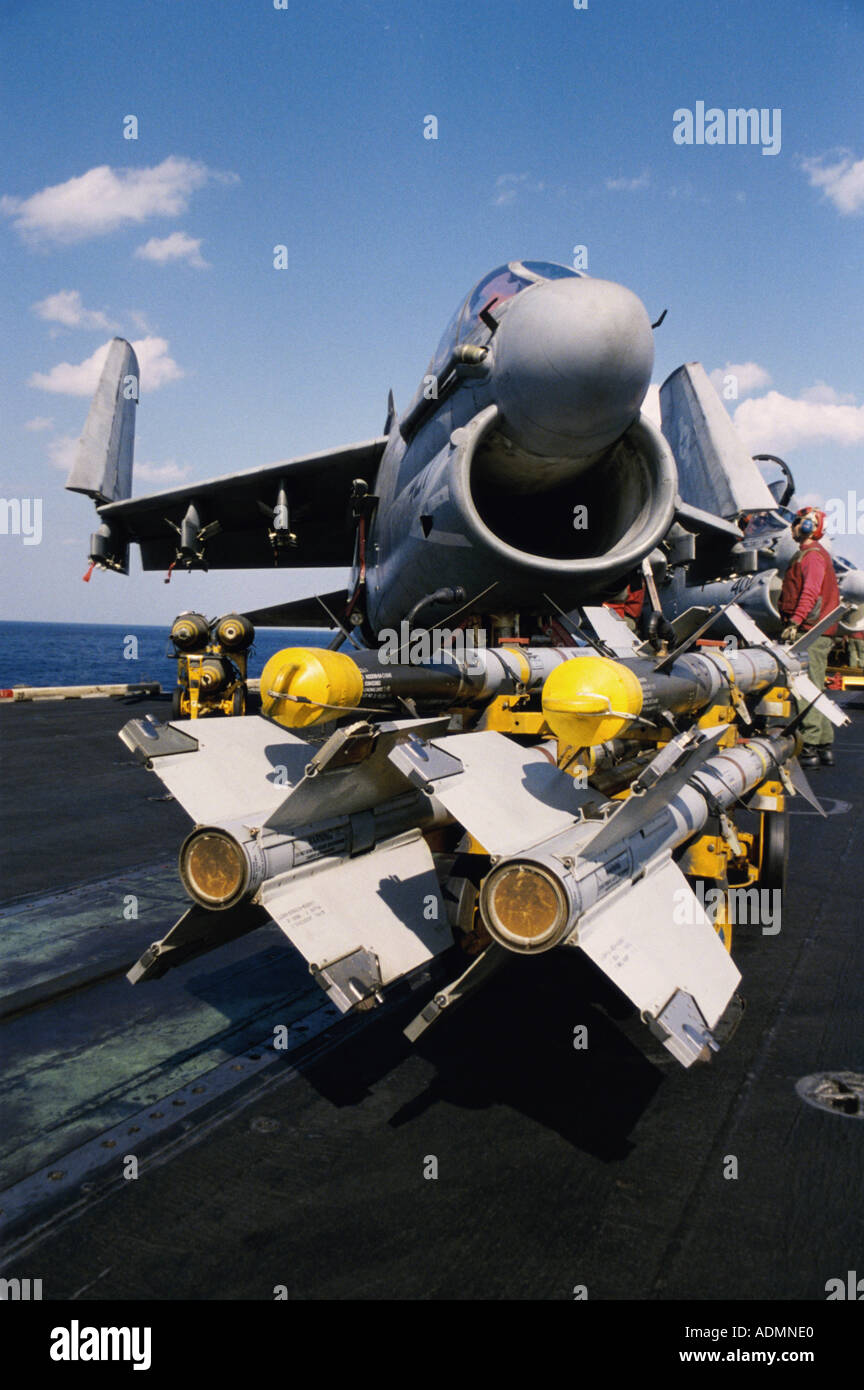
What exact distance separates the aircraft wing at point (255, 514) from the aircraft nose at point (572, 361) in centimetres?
538

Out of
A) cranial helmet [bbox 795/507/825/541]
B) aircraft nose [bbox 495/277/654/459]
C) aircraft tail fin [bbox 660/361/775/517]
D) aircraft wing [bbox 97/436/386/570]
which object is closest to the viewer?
aircraft nose [bbox 495/277/654/459]

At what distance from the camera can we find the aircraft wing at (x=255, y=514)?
37.9 feet

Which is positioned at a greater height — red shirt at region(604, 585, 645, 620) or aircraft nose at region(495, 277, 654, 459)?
aircraft nose at region(495, 277, 654, 459)

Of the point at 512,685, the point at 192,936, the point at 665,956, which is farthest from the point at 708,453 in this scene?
the point at 192,936

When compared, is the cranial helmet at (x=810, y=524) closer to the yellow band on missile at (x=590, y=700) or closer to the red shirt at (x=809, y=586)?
the red shirt at (x=809, y=586)

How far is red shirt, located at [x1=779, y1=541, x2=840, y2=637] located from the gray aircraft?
83.8 inches

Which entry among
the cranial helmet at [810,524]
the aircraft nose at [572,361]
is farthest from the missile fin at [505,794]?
the cranial helmet at [810,524]

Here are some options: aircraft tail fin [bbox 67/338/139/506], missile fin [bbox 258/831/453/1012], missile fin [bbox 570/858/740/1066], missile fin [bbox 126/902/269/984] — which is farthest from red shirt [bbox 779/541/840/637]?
aircraft tail fin [bbox 67/338/139/506]

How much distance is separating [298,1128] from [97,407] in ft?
39.7

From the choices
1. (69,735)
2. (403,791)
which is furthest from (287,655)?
(69,735)

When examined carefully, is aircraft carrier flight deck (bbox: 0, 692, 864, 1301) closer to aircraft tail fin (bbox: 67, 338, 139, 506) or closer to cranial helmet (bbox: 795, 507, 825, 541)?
cranial helmet (bbox: 795, 507, 825, 541)

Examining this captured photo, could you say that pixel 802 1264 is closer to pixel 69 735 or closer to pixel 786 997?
pixel 786 997

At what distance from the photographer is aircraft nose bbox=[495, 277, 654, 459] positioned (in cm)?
559

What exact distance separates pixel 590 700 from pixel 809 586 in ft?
28.0
